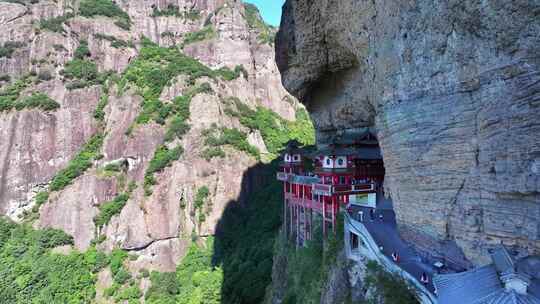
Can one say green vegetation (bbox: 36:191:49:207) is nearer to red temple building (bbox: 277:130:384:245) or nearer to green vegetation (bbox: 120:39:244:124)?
green vegetation (bbox: 120:39:244:124)

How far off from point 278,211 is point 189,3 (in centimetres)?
4328

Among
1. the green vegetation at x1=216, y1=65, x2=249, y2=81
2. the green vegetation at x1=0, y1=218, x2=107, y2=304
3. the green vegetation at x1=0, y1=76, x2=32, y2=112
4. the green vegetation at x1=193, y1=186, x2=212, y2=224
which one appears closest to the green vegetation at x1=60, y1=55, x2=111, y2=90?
the green vegetation at x1=0, y1=76, x2=32, y2=112

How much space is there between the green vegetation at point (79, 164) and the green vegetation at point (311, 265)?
29.0m

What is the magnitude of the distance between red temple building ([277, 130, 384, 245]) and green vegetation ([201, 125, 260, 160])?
19.0 metres

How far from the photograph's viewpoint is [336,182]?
19078mm

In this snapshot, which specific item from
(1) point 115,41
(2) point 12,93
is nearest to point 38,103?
(2) point 12,93

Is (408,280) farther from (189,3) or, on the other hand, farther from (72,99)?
(189,3)

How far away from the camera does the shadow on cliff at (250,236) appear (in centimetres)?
3114

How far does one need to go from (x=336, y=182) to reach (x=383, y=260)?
22.0 ft

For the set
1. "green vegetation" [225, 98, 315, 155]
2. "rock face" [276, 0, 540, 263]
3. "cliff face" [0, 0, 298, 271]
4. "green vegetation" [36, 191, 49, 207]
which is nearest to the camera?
"rock face" [276, 0, 540, 263]

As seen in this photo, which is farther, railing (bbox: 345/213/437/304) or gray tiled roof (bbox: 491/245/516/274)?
railing (bbox: 345/213/437/304)

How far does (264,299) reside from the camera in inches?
1089

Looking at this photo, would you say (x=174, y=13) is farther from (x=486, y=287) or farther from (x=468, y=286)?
(x=486, y=287)

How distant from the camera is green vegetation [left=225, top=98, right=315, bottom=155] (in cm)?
4825
